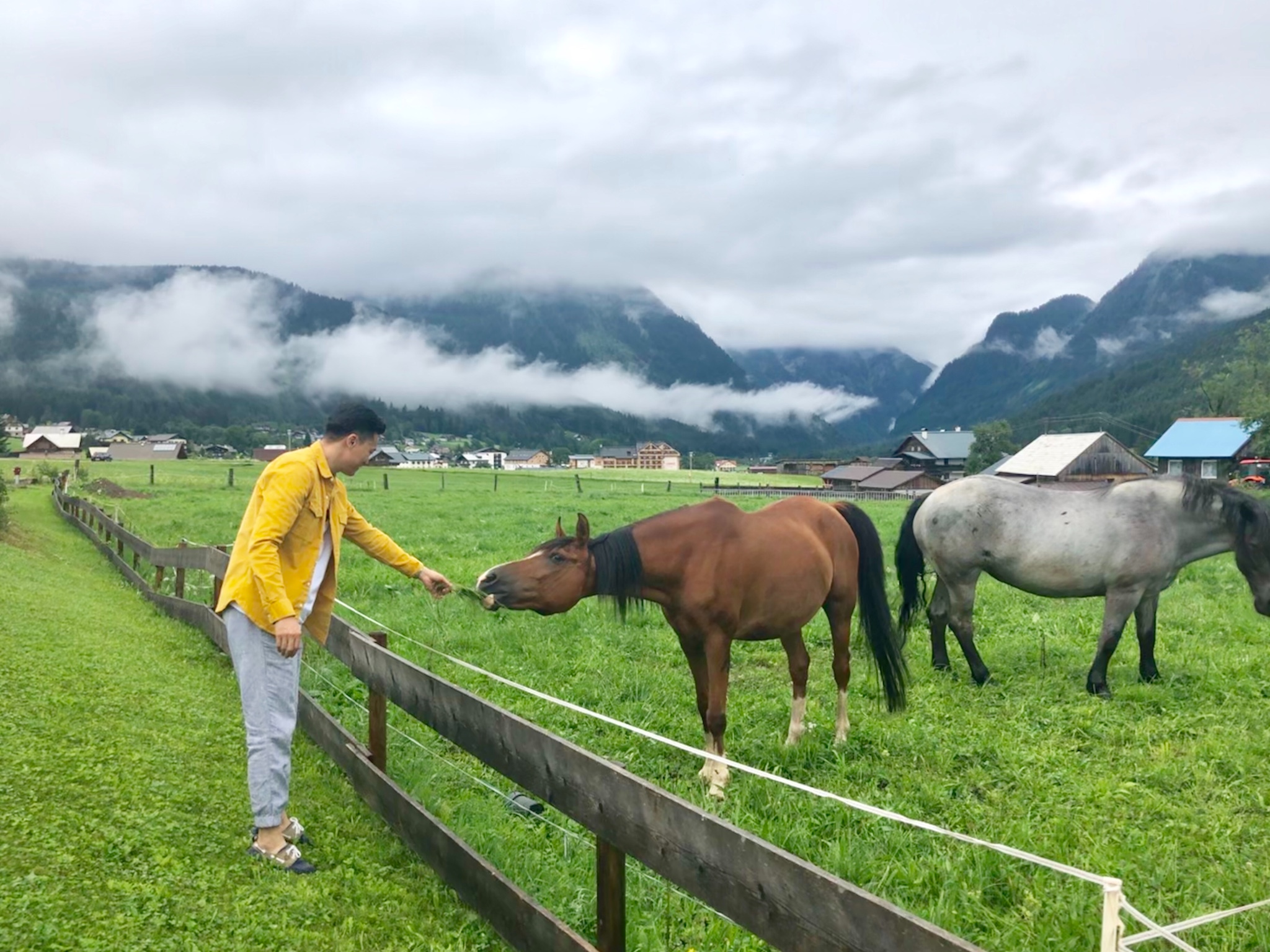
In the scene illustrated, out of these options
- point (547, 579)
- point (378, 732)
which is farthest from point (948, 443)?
point (378, 732)

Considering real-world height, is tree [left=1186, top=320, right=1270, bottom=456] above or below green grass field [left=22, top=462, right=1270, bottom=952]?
above

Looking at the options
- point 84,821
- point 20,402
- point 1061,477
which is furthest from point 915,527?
point 20,402

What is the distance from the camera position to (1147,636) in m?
8.36

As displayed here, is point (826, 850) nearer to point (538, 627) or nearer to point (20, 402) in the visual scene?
point (538, 627)

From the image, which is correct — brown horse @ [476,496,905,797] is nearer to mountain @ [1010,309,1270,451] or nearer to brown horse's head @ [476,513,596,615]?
brown horse's head @ [476,513,596,615]

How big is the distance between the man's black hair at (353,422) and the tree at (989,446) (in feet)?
276

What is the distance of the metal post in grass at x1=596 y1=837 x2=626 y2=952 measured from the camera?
288 centimetres

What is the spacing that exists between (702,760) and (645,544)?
5.36ft

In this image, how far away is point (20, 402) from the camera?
557ft

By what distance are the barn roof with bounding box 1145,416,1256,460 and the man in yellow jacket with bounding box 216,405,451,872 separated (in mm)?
79151

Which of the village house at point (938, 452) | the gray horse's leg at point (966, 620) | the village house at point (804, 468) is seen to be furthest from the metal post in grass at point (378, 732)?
the village house at point (804, 468)

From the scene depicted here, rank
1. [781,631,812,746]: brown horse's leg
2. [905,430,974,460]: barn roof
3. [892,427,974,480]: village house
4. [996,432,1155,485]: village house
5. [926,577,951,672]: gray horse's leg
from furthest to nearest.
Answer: [905,430,974,460]: barn roof, [892,427,974,480]: village house, [996,432,1155,485]: village house, [926,577,951,672]: gray horse's leg, [781,631,812,746]: brown horse's leg

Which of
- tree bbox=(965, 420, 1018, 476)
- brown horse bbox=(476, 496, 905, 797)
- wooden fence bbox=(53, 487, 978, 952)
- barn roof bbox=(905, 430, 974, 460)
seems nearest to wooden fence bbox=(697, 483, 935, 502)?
tree bbox=(965, 420, 1018, 476)

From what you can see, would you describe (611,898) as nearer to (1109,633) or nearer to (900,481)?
(1109,633)
